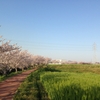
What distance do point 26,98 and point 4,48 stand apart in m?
9.11

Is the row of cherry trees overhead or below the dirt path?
overhead

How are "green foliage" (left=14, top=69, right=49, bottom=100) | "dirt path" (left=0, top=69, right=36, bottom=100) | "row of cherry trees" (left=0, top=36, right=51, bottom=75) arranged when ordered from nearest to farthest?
1. "green foliage" (left=14, top=69, right=49, bottom=100)
2. "dirt path" (left=0, top=69, right=36, bottom=100)
3. "row of cherry trees" (left=0, top=36, right=51, bottom=75)

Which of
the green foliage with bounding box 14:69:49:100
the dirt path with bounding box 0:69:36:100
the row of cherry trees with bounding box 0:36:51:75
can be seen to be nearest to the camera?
the green foliage with bounding box 14:69:49:100

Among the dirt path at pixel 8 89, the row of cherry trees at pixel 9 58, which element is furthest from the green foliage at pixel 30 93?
the row of cherry trees at pixel 9 58

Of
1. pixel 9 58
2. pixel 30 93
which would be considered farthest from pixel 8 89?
pixel 9 58

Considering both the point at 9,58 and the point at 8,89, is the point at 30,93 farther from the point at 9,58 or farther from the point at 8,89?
the point at 9,58

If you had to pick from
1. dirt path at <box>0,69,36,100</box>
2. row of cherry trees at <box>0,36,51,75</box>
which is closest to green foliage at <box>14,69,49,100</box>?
dirt path at <box>0,69,36,100</box>

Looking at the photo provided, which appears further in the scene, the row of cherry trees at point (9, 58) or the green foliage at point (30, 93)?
the row of cherry trees at point (9, 58)

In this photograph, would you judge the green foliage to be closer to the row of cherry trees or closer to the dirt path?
the dirt path

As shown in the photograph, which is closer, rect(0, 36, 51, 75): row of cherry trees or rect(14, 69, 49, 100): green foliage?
rect(14, 69, 49, 100): green foliage

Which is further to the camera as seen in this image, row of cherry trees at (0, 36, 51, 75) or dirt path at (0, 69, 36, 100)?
row of cherry trees at (0, 36, 51, 75)

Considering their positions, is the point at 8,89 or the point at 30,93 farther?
the point at 8,89

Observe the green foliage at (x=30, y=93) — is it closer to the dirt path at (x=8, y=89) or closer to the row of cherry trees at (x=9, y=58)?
the dirt path at (x=8, y=89)

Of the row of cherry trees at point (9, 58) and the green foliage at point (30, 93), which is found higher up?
the row of cherry trees at point (9, 58)
